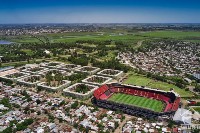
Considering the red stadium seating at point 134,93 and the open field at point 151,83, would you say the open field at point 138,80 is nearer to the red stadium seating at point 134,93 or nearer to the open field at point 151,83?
the open field at point 151,83

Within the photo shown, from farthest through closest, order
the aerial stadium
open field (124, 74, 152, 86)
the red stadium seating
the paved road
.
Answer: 1. open field (124, 74, 152, 86)
2. the red stadium seating
3. the aerial stadium
4. the paved road

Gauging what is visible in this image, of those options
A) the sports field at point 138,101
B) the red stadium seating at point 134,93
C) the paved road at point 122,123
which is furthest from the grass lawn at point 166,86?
the paved road at point 122,123

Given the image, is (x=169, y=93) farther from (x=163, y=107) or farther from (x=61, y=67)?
(x=61, y=67)

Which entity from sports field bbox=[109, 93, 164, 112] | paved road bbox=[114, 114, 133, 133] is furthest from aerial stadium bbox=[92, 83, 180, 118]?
paved road bbox=[114, 114, 133, 133]

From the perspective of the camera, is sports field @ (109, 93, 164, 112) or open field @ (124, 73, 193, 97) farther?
open field @ (124, 73, 193, 97)

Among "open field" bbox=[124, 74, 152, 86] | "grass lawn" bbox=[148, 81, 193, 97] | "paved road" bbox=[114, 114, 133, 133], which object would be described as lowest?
"paved road" bbox=[114, 114, 133, 133]

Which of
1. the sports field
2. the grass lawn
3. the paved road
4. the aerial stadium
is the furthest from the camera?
the grass lawn

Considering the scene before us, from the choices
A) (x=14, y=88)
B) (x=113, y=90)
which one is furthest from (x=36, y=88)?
(x=113, y=90)

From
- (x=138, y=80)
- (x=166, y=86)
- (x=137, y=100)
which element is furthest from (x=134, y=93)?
(x=138, y=80)

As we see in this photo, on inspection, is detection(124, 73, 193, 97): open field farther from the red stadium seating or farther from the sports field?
the sports field
